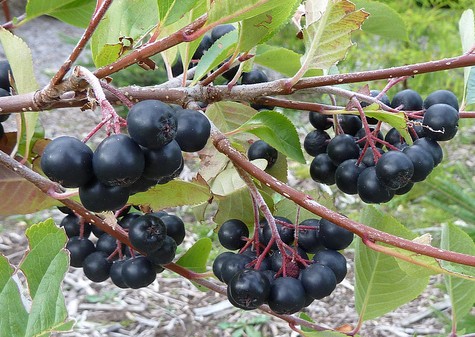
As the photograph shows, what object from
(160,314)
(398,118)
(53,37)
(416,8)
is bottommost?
(160,314)

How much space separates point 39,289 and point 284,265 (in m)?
0.30

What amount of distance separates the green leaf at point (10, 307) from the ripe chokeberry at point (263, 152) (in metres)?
0.43

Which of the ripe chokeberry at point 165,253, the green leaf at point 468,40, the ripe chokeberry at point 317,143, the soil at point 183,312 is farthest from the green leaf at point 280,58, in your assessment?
the soil at point 183,312

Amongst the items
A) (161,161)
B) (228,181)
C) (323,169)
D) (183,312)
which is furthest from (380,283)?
(183,312)

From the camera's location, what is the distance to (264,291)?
28.6 inches

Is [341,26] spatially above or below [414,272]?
above

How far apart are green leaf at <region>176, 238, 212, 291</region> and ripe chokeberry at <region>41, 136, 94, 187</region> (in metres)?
0.44

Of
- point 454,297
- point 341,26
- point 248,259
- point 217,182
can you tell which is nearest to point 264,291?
point 248,259

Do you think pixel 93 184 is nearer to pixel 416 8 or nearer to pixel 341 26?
pixel 341 26

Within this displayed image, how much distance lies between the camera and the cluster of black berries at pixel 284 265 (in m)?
0.72

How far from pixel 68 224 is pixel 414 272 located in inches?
22.0

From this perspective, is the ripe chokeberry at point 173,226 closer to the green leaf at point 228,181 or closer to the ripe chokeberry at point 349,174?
the green leaf at point 228,181

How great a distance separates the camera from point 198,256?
0.97 meters

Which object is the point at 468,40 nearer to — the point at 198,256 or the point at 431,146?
the point at 431,146
